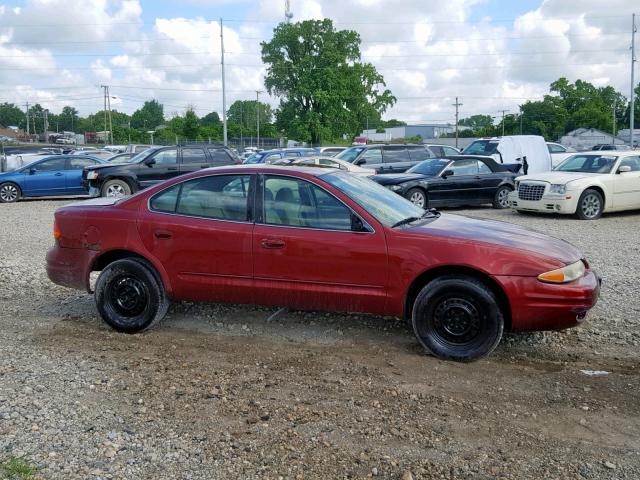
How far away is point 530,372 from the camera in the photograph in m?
4.91

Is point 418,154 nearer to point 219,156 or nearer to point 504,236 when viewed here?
point 219,156

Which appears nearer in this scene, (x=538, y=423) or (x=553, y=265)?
(x=538, y=423)

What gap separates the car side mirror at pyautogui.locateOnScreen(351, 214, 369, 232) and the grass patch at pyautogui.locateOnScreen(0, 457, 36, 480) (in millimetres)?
2915

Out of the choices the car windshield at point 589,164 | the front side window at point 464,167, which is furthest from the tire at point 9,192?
the car windshield at point 589,164

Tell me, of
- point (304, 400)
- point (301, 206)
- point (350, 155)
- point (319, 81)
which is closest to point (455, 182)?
point (350, 155)

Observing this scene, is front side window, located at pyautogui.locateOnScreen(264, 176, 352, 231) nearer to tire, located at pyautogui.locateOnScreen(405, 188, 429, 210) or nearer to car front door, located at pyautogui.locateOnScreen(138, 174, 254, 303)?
car front door, located at pyautogui.locateOnScreen(138, 174, 254, 303)

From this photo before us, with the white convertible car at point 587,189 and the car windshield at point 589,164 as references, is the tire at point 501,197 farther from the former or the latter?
the white convertible car at point 587,189

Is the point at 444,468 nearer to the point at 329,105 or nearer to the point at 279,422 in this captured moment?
the point at 279,422

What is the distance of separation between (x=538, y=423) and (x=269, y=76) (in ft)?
216

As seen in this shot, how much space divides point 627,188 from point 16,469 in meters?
14.3

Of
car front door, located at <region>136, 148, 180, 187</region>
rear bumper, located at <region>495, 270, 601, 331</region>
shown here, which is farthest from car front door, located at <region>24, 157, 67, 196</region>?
rear bumper, located at <region>495, 270, 601, 331</region>

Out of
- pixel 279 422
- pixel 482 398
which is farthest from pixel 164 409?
pixel 482 398

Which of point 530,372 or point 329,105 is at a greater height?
point 329,105

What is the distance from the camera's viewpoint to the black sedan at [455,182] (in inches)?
622
